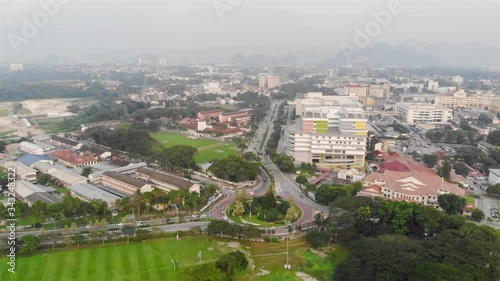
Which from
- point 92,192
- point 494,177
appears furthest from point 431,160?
point 92,192

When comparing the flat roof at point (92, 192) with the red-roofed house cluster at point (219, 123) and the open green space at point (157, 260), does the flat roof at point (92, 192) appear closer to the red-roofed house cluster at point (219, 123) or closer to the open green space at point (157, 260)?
the open green space at point (157, 260)

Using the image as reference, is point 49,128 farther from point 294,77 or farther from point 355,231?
point 294,77

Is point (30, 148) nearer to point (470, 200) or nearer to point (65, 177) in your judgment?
point (65, 177)

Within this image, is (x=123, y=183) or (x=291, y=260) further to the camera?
(x=123, y=183)

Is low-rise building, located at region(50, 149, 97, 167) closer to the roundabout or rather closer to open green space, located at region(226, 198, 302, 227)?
the roundabout

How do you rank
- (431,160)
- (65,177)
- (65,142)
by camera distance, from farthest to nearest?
1. (65,142)
2. (431,160)
3. (65,177)

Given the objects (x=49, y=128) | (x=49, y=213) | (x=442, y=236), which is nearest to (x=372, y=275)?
(x=442, y=236)
